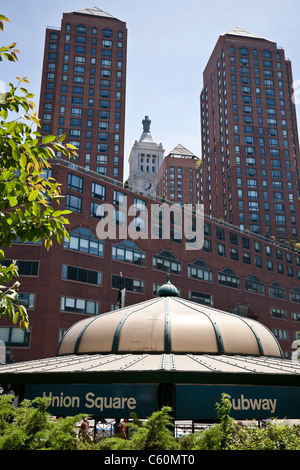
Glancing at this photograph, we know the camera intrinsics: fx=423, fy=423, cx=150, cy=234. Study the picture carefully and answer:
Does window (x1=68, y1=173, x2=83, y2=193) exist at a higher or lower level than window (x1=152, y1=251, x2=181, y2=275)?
higher

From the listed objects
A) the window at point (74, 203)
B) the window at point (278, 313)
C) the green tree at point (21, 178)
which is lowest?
the green tree at point (21, 178)

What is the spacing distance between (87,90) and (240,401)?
3707 inches

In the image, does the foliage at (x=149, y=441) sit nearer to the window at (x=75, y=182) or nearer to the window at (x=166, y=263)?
the window at (x=75, y=182)

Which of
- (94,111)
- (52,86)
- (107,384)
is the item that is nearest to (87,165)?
(94,111)

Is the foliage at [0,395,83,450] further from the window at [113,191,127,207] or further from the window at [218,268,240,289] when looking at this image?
the window at [218,268,240,289]

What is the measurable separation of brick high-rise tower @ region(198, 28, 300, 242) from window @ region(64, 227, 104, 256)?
191ft

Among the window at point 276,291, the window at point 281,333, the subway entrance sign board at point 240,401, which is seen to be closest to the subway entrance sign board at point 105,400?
the subway entrance sign board at point 240,401

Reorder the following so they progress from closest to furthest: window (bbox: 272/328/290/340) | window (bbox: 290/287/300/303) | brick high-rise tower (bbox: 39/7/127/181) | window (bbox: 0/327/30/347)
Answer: window (bbox: 0/327/30/347)
window (bbox: 272/328/290/340)
window (bbox: 290/287/300/303)
brick high-rise tower (bbox: 39/7/127/181)

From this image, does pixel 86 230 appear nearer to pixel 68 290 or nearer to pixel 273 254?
pixel 68 290

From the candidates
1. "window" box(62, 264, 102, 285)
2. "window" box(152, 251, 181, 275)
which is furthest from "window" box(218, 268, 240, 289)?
"window" box(62, 264, 102, 285)

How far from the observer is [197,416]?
435 inches

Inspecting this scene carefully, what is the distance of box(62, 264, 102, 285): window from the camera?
48.6 metres

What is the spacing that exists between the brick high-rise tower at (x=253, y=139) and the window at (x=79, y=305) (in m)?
60.9

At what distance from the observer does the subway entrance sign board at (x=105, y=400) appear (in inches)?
440
